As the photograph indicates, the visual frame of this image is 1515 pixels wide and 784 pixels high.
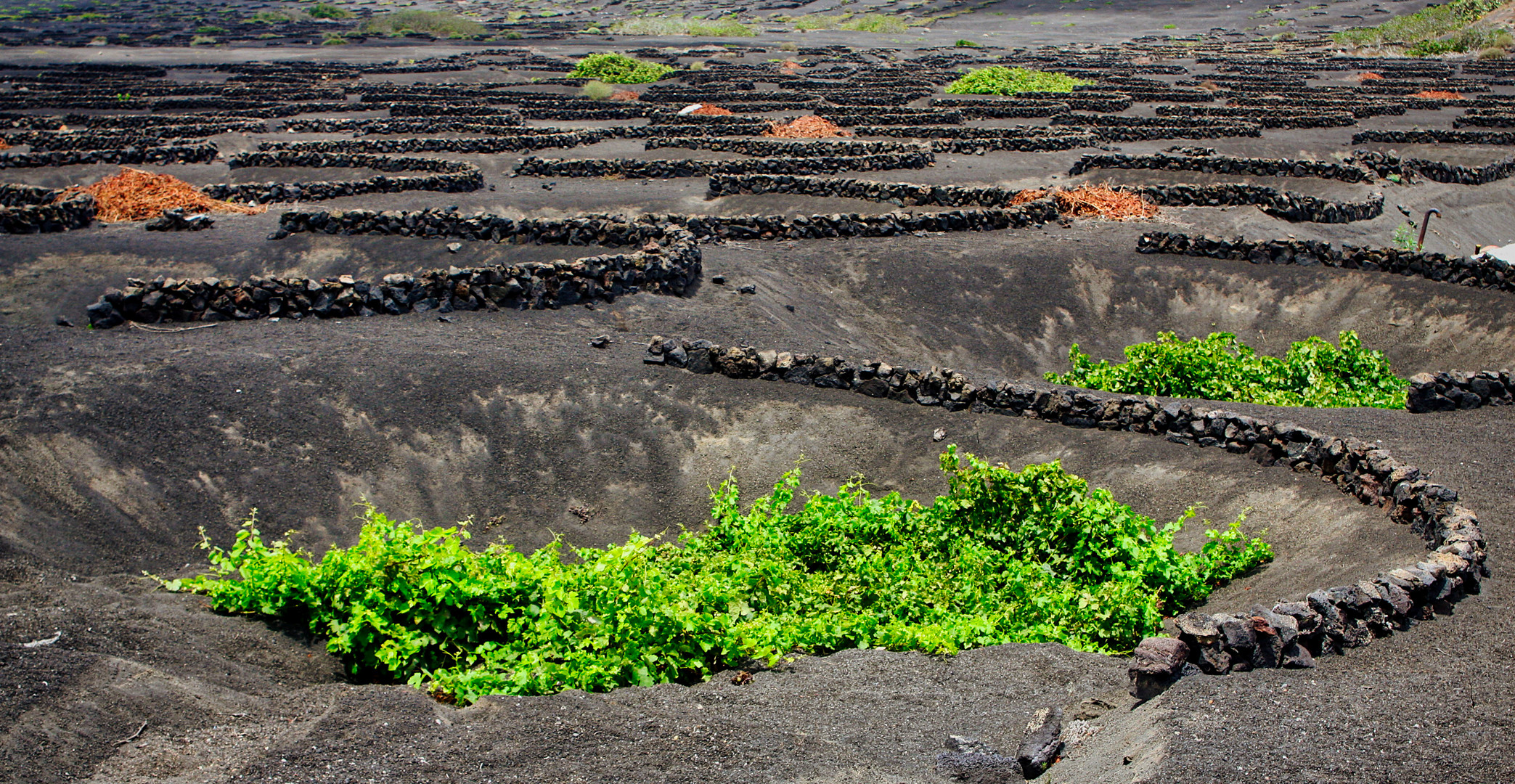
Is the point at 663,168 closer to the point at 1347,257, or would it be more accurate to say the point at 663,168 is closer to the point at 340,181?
the point at 340,181

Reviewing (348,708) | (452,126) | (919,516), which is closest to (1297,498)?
(919,516)

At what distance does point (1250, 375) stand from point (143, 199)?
976 inches

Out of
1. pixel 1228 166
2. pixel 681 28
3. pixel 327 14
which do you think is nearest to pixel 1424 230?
pixel 1228 166

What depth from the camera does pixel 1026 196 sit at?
2677 centimetres

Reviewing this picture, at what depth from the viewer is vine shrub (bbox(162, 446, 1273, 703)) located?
25.8 feet

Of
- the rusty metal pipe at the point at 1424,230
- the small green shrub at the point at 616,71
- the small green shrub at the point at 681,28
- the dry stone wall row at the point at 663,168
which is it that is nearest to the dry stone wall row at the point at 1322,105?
the rusty metal pipe at the point at 1424,230

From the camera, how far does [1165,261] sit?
22.4 m

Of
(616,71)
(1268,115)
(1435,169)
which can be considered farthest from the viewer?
(616,71)

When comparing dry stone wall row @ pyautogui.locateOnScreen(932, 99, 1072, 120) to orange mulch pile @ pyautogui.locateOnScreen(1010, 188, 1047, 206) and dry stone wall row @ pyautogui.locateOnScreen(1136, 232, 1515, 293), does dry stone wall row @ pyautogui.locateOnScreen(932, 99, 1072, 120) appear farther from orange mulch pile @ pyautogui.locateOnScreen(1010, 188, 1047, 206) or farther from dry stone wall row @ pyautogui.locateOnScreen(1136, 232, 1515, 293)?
dry stone wall row @ pyautogui.locateOnScreen(1136, 232, 1515, 293)

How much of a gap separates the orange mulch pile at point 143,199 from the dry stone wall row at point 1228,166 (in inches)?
938

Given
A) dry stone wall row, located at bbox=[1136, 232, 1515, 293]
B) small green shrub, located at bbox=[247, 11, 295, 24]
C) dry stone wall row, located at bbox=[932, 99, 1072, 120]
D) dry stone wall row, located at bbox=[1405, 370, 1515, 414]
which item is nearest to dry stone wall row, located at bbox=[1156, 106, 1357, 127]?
dry stone wall row, located at bbox=[932, 99, 1072, 120]

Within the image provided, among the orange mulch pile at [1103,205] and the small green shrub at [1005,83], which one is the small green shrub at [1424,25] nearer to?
the small green shrub at [1005,83]

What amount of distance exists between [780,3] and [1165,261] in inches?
4173

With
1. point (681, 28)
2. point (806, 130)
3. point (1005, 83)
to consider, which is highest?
point (681, 28)
